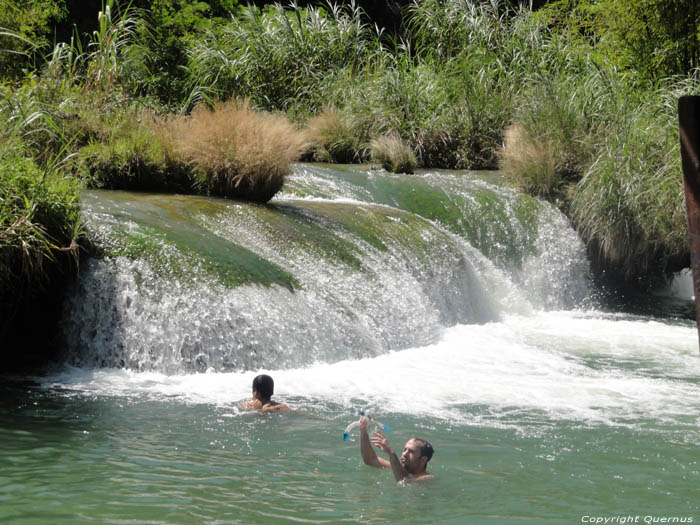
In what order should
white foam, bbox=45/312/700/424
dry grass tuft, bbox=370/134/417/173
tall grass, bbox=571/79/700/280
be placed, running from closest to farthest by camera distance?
white foam, bbox=45/312/700/424 → tall grass, bbox=571/79/700/280 → dry grass tuft, bbox=370/134/417/173

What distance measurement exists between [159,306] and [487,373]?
2.74m

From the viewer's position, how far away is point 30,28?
14273 mm

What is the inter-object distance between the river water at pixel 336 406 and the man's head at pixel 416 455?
10 centimetres

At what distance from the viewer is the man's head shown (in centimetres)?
428

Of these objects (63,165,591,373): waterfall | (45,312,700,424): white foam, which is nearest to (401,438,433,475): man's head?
(45,312,700,424): white foam

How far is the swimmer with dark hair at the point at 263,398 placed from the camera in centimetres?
542

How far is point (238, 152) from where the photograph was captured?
959 cm

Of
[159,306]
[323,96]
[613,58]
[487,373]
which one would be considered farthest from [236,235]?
[613,58]

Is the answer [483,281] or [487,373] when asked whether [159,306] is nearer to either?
[487,373]

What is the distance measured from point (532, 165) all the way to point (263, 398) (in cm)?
803

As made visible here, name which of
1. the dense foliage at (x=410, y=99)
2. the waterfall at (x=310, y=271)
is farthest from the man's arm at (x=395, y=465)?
the dense foliage at (x=410, y=99)

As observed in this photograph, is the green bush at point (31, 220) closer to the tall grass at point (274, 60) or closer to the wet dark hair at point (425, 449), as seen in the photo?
the wet dark hair at point (425, 449)

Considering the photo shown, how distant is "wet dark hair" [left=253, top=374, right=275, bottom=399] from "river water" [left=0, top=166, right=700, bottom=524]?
0.18 meters

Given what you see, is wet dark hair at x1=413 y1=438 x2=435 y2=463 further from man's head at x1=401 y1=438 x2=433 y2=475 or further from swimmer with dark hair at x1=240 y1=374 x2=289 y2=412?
swimmer with dark hair at x1=240 y1=374 x2=289 y2=412
